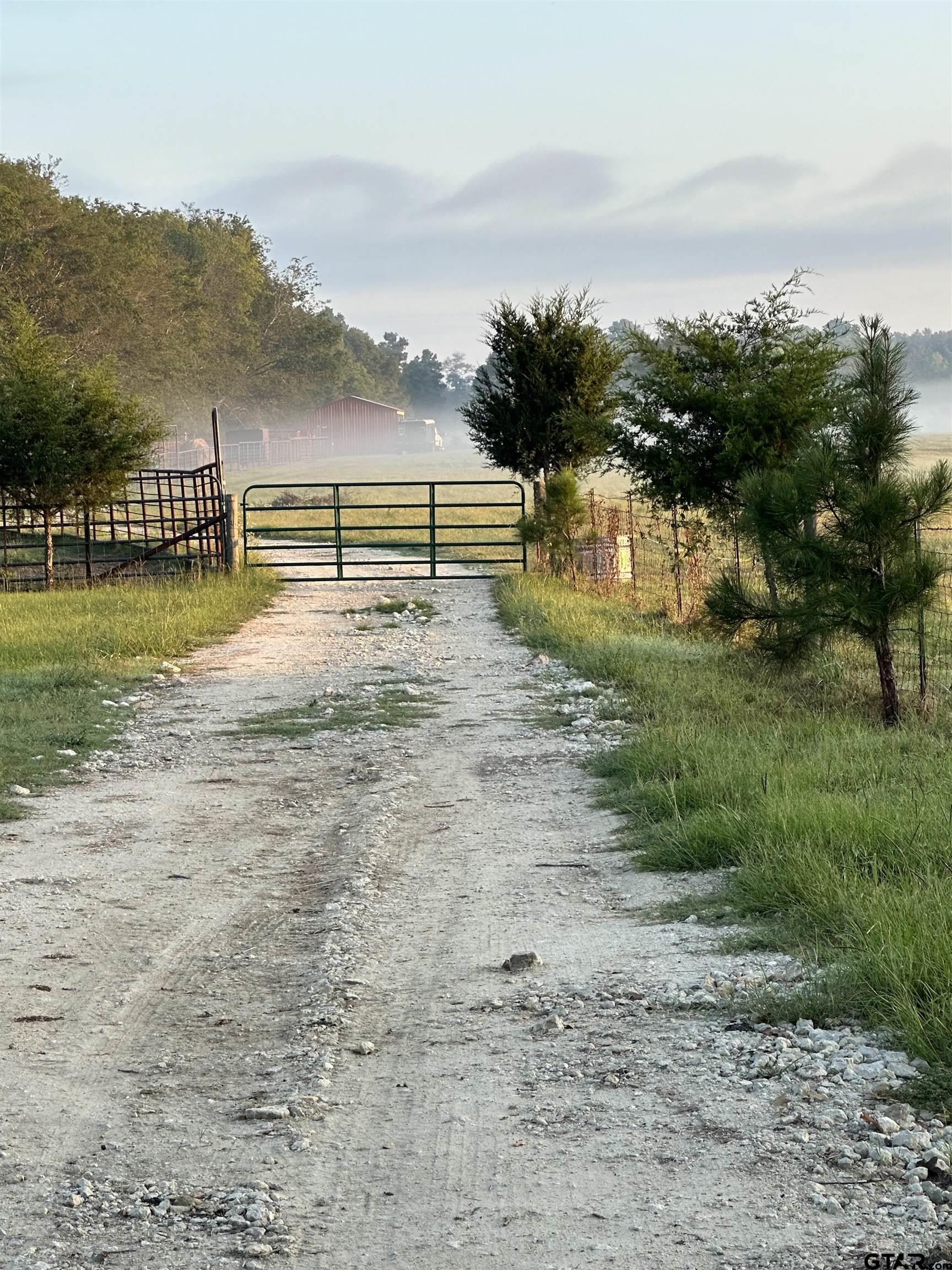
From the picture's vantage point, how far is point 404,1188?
3654mm

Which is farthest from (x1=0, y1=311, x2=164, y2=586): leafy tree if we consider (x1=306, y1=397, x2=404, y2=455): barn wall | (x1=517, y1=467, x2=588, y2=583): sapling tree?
(x1=306, y1=397, x2=404, y2=455): barn wall

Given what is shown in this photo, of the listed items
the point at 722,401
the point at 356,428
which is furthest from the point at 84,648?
the point at 356,428

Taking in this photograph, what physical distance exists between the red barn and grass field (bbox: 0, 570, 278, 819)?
322 ft

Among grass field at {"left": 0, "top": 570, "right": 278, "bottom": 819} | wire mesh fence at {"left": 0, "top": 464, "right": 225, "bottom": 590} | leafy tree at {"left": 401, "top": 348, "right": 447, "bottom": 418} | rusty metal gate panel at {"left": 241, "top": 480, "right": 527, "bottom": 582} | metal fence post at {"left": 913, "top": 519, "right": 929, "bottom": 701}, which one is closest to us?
grass field at {"left": 0, "top": 570, "right": 278, "bottom": 819}

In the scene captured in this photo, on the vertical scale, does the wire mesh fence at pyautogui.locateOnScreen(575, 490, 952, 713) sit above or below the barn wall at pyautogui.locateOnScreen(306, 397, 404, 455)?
below

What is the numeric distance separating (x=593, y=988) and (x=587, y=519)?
1919cm

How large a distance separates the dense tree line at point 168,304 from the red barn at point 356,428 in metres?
1.85

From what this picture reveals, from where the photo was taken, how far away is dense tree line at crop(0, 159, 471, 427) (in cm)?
5778

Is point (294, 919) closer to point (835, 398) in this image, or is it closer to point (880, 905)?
point (880, 905)

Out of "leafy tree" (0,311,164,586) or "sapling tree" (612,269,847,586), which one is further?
"leafy tree" (0,311,164,586)

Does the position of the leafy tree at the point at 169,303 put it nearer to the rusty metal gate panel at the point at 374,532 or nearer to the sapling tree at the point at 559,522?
the rusty metal gate panel at the point at 374,532

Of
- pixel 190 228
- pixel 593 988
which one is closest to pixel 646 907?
pixel 593 988

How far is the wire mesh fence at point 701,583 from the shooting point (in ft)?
39.5

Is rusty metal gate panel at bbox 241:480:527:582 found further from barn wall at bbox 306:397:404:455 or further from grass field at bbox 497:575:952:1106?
barn wall at bbox 306:397:404:455
